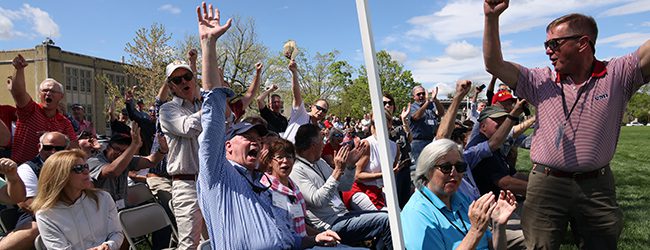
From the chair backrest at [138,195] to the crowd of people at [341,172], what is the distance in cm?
53

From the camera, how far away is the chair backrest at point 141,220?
3.66m

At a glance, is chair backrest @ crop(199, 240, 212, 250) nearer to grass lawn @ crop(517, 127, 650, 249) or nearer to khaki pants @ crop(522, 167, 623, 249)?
khaki pants @ crop(522, 167, 623, 249)

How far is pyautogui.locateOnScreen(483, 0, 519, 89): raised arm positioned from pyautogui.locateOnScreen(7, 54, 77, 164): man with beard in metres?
3.59

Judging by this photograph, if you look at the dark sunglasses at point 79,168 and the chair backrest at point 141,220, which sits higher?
the dark sunglasses at point 79,168

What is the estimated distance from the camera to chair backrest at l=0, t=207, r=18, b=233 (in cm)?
368

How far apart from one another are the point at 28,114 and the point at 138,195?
50.9 inches

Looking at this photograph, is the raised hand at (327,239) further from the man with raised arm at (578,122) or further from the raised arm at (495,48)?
the raised arm at (495,48)

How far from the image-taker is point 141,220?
384 centimetres

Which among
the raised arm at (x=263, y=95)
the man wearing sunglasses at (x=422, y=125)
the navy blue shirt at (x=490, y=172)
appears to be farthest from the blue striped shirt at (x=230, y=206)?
the man wearing sunglasses at (x=422, y=125)

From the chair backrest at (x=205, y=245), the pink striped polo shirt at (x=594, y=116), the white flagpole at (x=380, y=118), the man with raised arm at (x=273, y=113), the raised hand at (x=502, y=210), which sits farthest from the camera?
the man with raised arm at (x=273, y=113)

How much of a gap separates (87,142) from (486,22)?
387 centimetres

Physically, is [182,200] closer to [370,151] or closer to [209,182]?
[209,182]

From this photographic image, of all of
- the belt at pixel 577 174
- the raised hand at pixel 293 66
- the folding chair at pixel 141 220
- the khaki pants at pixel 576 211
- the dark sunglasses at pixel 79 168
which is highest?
the raised hand at pixel 293 66

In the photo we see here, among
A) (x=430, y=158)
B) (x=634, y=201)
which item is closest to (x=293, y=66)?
(x=430, y=158)
